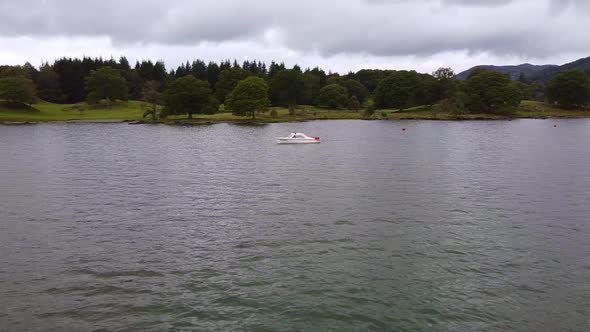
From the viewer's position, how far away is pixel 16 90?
17325 cm

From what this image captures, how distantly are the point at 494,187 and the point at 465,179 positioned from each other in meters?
4.70

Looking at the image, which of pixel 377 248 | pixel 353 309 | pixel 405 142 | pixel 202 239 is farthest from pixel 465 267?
pixel 405 142

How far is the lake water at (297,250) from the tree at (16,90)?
143 meters

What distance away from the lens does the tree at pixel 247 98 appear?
171125 millimetres

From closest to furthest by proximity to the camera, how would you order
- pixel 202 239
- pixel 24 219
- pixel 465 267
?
pixel 465 267 < pixel 202 239 < pixel 24 219

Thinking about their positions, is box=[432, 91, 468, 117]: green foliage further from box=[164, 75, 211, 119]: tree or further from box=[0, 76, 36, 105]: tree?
box=[0, 76, 36, 105]: tree

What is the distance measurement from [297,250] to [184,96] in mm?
156332

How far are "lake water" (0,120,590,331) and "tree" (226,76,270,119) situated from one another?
388ft

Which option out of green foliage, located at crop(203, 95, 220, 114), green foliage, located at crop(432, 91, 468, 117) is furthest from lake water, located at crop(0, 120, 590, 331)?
green foliage, located at crop(432, 91, 468, 117)

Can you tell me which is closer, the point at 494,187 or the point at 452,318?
the point at 452,318

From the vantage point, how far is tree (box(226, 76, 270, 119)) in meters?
171

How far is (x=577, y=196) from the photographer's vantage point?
39875mm

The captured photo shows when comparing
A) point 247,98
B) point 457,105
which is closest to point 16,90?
point 247,98

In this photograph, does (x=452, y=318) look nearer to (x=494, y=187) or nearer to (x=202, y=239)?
(x=202, y=239)
